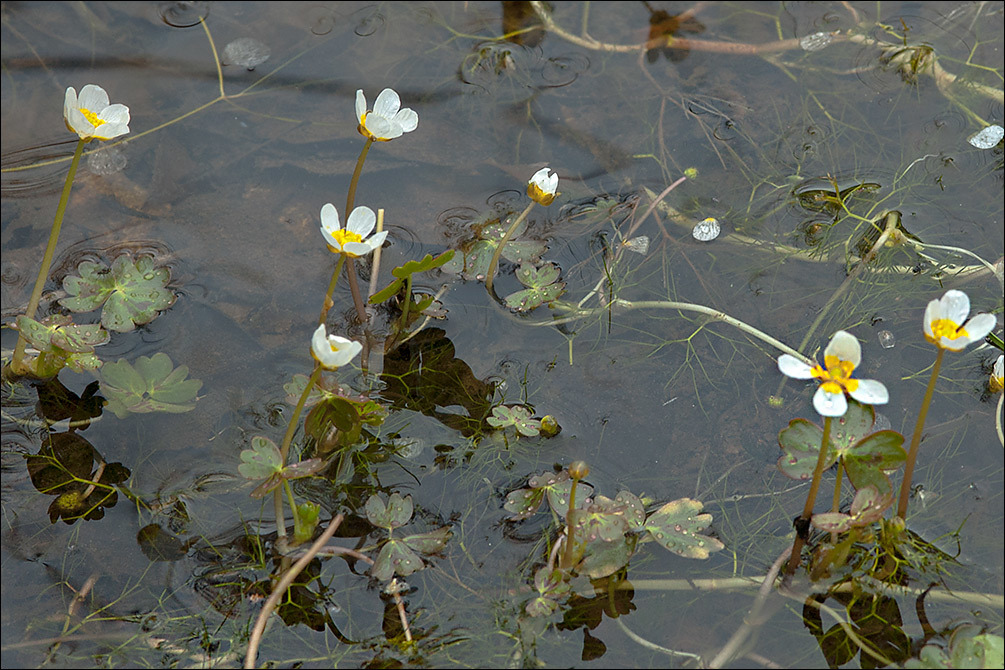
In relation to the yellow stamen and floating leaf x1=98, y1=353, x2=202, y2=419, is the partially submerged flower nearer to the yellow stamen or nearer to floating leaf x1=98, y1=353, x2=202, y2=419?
the yellow stamen

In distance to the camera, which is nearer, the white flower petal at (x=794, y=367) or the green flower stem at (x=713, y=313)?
the white flower petal at (x=794, y=367)

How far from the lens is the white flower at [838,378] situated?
1927mm

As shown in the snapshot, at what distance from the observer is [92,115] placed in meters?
2.36

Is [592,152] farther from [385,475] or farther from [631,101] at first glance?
[385,475]

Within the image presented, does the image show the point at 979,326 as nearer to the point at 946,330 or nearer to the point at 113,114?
the point at 946,330

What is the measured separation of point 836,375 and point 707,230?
3.30 feet

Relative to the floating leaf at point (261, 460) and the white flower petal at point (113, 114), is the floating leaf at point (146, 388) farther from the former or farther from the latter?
the white flower petal at point (113, 114)

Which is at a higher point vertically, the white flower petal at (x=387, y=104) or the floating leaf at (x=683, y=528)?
the white flower petal at (x=387, y=104)

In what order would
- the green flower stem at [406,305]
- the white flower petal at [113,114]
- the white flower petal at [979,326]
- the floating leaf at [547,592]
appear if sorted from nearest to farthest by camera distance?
the white flower petal at [979,326] < the floating leaf at [547,592] < the white flower petal at [113,114] < the green flower stem at [406,305]

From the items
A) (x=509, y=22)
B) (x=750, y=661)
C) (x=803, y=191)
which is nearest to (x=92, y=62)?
(x=509, y=22)

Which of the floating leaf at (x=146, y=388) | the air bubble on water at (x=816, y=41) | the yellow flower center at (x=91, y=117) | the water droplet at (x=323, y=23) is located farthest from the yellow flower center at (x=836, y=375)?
the water droplet at (x=323, y=23)

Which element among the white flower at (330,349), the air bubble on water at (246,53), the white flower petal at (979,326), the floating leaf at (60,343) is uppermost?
the white flower petal at (979,326)

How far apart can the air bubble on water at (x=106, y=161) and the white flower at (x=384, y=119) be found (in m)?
1.19

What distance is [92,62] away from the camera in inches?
132
